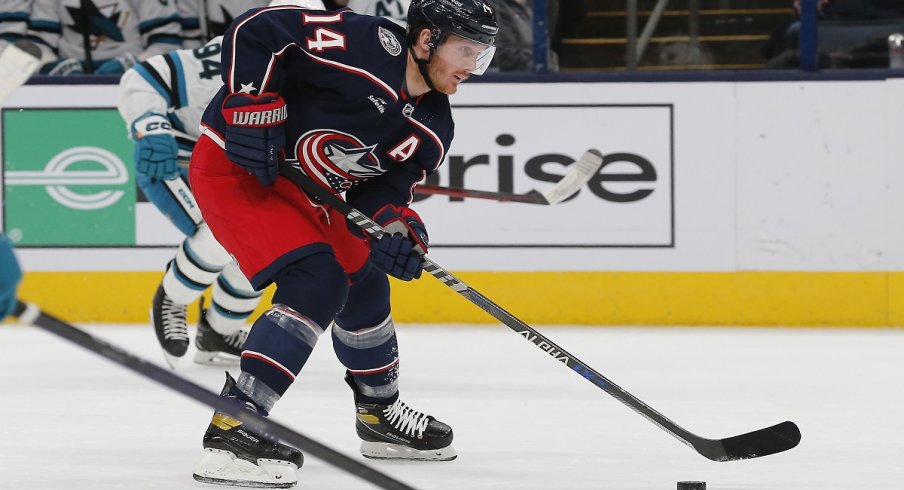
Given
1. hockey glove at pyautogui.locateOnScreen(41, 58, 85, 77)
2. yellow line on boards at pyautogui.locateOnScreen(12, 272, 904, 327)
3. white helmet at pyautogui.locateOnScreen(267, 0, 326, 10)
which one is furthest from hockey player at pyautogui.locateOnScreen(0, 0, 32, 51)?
white helmet at pyautogui.locateOnScreen(267, 0, 326, 10)

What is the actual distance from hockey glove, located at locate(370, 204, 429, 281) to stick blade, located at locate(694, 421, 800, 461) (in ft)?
2.01

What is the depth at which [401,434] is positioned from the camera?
273cm

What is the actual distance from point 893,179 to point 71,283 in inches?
110

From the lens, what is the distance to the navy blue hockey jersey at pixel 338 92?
8.19 feet

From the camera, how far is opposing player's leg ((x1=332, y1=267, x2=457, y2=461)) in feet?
8.70

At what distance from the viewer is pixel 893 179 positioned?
4672 mm

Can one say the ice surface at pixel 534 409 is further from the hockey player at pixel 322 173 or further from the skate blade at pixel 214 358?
the hockey player at pixel 322 173

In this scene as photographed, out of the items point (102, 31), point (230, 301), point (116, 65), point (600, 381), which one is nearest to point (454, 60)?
point (600, 381)

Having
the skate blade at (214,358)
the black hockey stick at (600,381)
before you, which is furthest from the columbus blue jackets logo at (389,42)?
the skate blade at (214,358)

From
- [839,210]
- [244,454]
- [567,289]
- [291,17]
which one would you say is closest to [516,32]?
[567,289]

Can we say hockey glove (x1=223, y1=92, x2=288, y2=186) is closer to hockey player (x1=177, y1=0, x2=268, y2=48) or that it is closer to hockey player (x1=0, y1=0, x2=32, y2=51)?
hockey player (x1=177, y1=0, x2=268, y2=48)

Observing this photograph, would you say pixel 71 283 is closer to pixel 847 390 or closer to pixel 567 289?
pixel 567 289

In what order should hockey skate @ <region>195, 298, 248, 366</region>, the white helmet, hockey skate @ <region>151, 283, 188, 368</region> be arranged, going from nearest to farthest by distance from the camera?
1. the white helmet
2. hockey skate @ <region>151, 283, 188, 368</region>
3. hockey skate @ <region>195, 298, 248, 366</region>

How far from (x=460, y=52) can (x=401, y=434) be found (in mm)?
757
